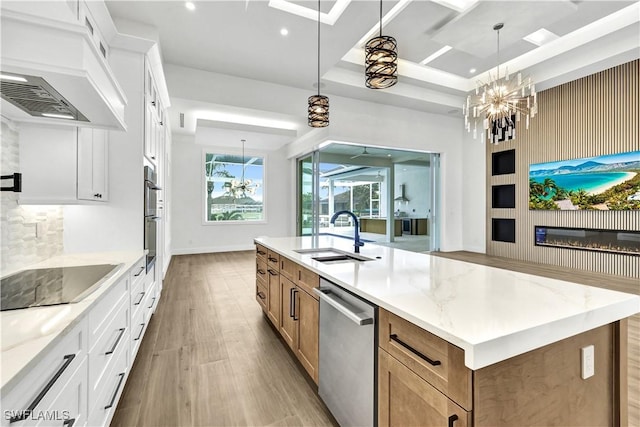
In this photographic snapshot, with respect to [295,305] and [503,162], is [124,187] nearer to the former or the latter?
[295,305]

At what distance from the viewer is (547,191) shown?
5770 millimetres

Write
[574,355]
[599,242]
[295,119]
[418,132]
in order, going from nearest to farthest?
[574,355] < [599,242] < [295,119] < [418,132]

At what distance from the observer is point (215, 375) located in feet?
7.07

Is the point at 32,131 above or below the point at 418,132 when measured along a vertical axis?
below

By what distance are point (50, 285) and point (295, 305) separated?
4.66 ft

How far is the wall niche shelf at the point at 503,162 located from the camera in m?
6.50

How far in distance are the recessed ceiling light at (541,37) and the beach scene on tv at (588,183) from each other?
7.37 feet

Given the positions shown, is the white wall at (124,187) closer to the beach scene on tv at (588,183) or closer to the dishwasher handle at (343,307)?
the dishwasher handle at (343,307)

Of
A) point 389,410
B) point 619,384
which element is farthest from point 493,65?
point 389,410

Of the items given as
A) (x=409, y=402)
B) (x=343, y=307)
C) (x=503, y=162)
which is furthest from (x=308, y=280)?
(x=503, y=162)

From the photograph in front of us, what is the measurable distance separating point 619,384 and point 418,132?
6.37 m

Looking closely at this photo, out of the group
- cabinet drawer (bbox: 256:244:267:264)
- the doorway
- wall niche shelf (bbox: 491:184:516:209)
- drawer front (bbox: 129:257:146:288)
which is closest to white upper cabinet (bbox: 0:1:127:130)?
drawer front (bbox: 129:257:146:288)

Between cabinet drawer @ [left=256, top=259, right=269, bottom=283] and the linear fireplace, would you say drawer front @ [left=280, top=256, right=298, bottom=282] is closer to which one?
cabinet drawer @ [left=256, top=259, right=269, bottom=283]

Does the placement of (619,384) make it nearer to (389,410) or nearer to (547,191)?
(389,410)
